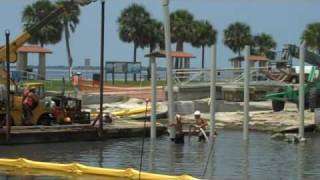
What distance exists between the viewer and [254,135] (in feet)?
107

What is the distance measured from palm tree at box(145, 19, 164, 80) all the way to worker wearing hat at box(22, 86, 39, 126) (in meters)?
59.3

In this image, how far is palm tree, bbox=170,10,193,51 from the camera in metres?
92.2

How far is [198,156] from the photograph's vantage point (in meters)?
22.9

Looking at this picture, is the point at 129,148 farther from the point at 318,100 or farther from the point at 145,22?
the point at 145,22

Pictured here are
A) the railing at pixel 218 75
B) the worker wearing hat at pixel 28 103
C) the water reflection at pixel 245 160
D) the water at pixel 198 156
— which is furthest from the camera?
the railing at pixel 218 75

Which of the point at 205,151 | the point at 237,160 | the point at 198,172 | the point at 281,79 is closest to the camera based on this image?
the point at 198,172

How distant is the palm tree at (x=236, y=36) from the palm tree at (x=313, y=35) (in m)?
12.5

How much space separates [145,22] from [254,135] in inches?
2265

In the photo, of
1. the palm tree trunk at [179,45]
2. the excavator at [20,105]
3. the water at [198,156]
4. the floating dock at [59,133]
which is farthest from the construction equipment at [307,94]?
the palm tree trunk at [179,45]

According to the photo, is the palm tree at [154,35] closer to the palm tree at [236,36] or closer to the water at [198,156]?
the palm tree at [236,36]

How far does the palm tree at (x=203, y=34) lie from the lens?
94.2 m

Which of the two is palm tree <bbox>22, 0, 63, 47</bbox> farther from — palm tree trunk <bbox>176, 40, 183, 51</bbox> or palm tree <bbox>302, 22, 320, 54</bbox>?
palm tree <bbox>302, 22, 320, 54</bbox>

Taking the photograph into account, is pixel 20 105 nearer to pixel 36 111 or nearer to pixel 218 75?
pixel 36 111

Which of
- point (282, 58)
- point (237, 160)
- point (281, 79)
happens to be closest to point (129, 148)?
point (237, 160)
